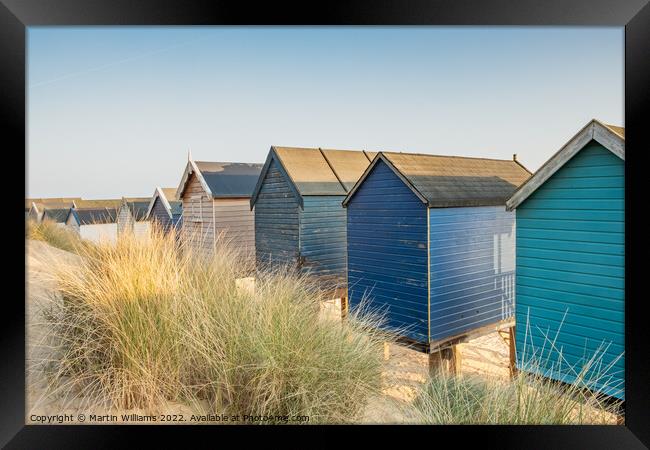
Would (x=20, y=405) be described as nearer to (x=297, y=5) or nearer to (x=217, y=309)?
(x=217, y=309)

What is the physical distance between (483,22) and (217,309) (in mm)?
3747

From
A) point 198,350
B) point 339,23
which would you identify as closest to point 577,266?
point 339,23

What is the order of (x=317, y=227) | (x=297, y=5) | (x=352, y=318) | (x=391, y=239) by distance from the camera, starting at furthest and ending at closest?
(x=317, y=227), (x=391, y=239), (x=352, y=318), (x=297, y=5)

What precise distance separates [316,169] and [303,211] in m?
1.30

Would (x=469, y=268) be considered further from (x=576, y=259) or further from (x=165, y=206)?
(x=165, y=206)

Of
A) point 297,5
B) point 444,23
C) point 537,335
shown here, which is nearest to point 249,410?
point 297,5

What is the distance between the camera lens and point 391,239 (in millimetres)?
8344

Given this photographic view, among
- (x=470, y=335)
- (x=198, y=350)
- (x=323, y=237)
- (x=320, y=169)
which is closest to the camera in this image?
(x=198, y=350)

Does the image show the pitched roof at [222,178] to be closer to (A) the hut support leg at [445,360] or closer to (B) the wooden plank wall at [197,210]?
(B) the wooden plank wall at [197,210]

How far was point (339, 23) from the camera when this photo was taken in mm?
3604

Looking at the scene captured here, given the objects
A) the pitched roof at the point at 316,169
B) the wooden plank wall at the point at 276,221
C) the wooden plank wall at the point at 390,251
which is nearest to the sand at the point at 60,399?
the wooden plank wall at the point at 390,251

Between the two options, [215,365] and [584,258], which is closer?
[215,365]

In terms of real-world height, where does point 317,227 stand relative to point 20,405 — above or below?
above

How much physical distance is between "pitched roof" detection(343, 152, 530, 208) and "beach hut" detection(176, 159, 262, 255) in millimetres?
6036
